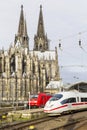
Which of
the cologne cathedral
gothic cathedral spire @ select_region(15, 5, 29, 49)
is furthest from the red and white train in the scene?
gothic cathedral spire @ select_region(15, 5, 29, 49)

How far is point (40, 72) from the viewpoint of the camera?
137m

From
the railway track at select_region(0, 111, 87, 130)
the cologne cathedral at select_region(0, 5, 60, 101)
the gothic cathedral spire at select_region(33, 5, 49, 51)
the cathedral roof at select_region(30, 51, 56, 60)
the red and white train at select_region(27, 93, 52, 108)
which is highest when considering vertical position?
the gothic cathedral spire at select_region(33, 5, 49, 51)

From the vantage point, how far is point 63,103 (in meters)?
36.7

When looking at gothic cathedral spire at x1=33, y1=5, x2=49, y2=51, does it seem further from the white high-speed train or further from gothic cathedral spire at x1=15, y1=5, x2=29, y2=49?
the white high-speed train

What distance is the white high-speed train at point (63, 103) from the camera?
118 ft

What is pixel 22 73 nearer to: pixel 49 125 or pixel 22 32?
pixel 22 32

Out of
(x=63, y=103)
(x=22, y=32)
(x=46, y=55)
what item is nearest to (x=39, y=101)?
(x=63, y=103)

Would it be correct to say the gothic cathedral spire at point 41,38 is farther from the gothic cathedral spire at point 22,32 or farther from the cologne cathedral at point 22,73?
the cologne cathedral at point 22,73

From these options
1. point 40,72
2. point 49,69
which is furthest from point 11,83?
point 49,69

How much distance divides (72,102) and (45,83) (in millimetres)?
98416

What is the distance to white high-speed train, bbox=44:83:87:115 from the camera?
1411 inches

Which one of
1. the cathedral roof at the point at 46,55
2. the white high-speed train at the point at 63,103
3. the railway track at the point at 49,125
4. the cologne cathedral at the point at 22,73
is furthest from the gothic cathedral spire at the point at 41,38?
the railway track at the point at 49,125

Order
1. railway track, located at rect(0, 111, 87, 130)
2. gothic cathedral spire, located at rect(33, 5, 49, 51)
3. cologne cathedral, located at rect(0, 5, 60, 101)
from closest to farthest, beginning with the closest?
railway track, located at rect(0, 111, 87, 130)
cologne cathedral, located at rect(0, 5, 60, 101)
gothic cathedral spire, located at rect(33, 5, 49, 51)

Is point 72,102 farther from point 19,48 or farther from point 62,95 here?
point 19,48
